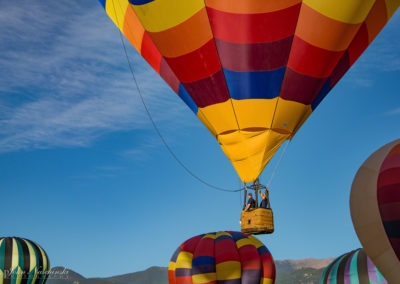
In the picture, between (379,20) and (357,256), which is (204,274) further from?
(379,20)

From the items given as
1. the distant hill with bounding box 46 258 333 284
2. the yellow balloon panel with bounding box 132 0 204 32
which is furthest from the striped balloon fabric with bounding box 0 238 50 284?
the distant hill with bounding box 46 258 333 284

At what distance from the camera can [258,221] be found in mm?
10875

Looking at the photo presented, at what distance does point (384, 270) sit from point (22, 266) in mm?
15168

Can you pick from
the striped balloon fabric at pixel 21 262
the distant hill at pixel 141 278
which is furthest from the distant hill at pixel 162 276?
the striped balloon fabric at pixel 21 262

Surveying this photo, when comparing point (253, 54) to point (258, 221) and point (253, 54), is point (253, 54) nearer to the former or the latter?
point (253, 54)

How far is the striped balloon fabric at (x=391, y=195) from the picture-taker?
30.2 ft

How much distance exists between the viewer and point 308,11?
398 inches

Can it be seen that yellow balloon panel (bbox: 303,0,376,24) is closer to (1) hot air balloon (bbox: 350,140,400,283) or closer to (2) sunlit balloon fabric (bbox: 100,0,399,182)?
(2) sunlit balloon fabric (bbox: 100,0,399,182)

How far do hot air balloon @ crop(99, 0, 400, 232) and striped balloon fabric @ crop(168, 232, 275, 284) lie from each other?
633 cm

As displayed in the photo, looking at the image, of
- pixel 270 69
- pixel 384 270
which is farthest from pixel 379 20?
pixel 384 270

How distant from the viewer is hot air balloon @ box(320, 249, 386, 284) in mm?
17344

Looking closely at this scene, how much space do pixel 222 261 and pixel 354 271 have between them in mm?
4432

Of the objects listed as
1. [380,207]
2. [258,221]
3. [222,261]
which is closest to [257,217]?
[258,221]

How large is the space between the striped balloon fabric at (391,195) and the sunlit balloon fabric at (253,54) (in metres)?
2.28
